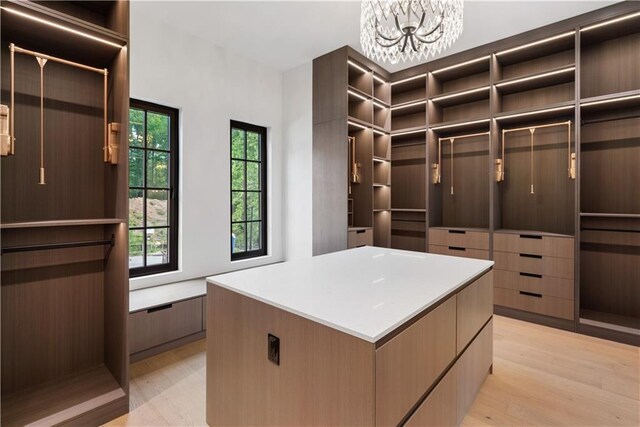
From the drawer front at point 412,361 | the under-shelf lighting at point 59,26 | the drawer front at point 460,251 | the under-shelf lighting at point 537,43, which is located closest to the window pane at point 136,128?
the under-shelf lighting at point 59,26

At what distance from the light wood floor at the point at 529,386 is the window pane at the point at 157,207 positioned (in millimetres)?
1251

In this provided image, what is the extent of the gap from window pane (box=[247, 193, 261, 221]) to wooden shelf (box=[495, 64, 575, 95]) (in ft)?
10.3

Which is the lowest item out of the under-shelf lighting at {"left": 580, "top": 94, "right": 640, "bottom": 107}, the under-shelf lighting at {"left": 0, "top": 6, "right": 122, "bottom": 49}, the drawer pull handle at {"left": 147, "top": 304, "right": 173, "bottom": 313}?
the drawer pull handle at {"left": 147, "top": 304, "right": 173, "bottom": 313}

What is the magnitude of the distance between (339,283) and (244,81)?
10.6 ft

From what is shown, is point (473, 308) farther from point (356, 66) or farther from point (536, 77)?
point (356, 66)

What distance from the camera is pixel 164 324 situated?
8.50 feet

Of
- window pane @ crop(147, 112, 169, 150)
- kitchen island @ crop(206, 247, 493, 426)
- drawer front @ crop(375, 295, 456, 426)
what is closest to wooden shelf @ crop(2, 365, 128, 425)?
kitchen island @ crop(206, 247, 493, 426)

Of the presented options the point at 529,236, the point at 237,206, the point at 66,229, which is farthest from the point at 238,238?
the point at 529,236

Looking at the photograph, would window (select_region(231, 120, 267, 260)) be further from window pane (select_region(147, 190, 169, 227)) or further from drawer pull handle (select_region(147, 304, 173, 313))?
drawer pull handle (select_region(147, 304, 173, 313))

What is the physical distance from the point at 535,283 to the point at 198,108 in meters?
3.97

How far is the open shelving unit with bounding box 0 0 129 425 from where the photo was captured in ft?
5.79

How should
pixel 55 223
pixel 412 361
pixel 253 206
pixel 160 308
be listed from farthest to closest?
pixel 253 206, pixel 160 308, pixel 55 223, pixel 412 361

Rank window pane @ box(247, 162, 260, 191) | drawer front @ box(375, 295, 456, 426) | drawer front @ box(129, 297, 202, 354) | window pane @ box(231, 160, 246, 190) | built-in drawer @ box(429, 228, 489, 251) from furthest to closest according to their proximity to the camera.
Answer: window pane @ box(247, 162, 260, 191)
window pane @ box(231, 160, 246, 190)
built-in drawer @ box(429, 228, 489, 251)
drawer front @ box(129, 297, 202, 354)
drawer front @ box(375, 295, 456, 426)

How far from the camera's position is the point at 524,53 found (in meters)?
3.50
